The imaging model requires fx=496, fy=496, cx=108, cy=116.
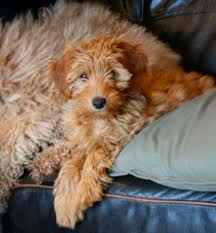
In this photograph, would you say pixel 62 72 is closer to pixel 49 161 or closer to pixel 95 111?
pixel 95 111

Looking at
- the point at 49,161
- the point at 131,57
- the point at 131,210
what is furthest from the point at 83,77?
the point at 131,210

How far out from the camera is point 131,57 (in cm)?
151

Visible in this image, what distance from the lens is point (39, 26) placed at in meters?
1.83

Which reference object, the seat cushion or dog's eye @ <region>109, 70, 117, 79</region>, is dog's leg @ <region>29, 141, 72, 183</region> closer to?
the seat cushion

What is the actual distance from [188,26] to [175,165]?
842 mm

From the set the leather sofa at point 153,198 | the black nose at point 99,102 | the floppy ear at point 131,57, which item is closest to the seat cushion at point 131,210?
the leather sofa at point 153,198

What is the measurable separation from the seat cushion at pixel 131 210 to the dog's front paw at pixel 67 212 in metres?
0.03

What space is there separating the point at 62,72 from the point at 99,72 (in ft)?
0.39

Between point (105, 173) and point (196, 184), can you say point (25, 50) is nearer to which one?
point (105, 173)

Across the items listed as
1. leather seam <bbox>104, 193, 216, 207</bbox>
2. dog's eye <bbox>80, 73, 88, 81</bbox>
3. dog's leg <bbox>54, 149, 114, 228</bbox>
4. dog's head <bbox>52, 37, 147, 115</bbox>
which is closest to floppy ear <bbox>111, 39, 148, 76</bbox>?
dog's head <bbox>52, 37, 147, 115</bbox>

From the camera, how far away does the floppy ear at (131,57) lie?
58.7 inches

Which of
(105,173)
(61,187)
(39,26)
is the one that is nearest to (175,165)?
(105,173)

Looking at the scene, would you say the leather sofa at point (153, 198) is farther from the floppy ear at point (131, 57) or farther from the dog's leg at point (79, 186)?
the floppy ear at point (131, 57)

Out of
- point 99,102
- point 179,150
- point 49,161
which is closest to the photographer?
point 179,150
